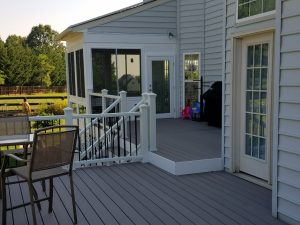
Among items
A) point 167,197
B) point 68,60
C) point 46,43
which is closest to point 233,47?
point 167,197

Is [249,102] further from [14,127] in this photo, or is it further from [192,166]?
[14,127]

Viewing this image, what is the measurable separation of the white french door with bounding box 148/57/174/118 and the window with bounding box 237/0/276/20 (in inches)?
195

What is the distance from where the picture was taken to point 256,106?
14.5 feet

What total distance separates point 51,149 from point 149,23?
6683mm

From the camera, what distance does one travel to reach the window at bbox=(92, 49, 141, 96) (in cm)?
891

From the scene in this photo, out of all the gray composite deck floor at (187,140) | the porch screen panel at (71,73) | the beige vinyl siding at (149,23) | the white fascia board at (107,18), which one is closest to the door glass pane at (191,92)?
the gray composite deck floor at (187,140)

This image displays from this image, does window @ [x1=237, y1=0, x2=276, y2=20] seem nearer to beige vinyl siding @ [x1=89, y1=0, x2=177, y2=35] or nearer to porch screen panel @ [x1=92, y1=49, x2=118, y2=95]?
beige vinyl siding @ [x1=89, y1=0, x2=177, y2=35]

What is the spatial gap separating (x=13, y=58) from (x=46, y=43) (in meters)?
27.3

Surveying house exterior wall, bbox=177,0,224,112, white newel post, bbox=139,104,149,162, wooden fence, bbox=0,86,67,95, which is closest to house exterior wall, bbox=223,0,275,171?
white newel post, bbox=139,104,149,162

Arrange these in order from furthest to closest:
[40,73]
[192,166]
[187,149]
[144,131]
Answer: [40,73] < [187,149] < [144,131] < [192,166]

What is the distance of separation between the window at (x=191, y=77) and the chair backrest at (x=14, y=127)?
19.1 ft

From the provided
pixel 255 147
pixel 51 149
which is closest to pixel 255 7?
pixel 255 147

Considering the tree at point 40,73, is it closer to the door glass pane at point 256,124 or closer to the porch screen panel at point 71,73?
the porch screen panel at point 71,73

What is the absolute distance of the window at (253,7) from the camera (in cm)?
393
